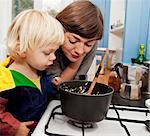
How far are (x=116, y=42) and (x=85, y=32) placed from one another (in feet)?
4.06

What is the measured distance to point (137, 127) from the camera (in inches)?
30.8

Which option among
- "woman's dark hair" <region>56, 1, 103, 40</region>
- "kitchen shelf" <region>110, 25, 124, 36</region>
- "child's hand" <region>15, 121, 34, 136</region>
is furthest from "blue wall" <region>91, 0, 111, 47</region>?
"child's hand" <region>15, 121, 34, 136</region>

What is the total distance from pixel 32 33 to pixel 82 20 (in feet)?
0.75

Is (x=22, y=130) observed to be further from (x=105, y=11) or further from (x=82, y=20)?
(x=105, y=11)

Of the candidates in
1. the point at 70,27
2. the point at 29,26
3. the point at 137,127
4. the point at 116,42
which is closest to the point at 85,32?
the point at 70,27

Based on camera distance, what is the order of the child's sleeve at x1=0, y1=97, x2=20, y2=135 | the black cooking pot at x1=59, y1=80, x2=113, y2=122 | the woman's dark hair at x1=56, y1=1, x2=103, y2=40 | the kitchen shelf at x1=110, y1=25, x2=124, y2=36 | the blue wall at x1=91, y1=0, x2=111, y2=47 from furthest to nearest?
the blue wall at x1=91, y1=0, x2=111, y2=47, the kitchen shelf at x1=110, y1=25, x2=124, y2=36, the woman's dark hair at x1=56, y1=1, x2=103, y2=40, the child's sleeve at x1=0, y1=97, x2=20, y2=135, the black cooking pot at x1=59, y1=80, x2=113, y2=122

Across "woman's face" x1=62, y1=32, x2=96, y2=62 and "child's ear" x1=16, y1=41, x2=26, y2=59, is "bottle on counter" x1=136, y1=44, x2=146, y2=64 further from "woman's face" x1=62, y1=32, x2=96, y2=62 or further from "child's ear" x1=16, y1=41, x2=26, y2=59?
"child's ear" x1=16, y1=41, x2=26, y2=59

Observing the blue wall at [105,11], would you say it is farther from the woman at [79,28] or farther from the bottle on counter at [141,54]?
the woman at [79,28]

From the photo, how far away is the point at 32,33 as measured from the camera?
872mm

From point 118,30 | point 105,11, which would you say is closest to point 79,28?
point 118,30

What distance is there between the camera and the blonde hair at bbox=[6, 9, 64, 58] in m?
0.87

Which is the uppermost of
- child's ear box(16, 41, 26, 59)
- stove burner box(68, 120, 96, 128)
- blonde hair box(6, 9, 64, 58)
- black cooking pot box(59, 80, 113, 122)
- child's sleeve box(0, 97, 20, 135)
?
blonde hair box(6, 9, 64, 58)

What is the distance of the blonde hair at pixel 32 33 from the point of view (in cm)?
87

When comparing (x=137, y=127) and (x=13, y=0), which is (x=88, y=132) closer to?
(x=137, y=127)
